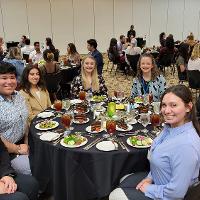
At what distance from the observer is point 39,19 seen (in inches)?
484

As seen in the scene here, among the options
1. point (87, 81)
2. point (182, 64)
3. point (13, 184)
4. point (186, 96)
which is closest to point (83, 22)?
point (182, 64)

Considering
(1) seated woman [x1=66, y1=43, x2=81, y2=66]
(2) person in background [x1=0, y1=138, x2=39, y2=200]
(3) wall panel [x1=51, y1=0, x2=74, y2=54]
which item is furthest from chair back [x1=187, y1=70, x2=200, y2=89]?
(3) wall panel [x1=51, y1=0, x2=74, y2=54]

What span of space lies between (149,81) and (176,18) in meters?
11.7

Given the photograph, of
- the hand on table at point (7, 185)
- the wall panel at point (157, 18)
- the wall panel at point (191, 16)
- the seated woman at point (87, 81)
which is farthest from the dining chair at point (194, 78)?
the wall panel at point (191, 16)

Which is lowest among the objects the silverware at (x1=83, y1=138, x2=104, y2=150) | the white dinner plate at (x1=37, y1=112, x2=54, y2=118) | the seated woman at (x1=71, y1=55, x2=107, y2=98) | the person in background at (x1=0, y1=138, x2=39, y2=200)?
the person in background at (x1=0, y1=138, x2=39, y2=200)

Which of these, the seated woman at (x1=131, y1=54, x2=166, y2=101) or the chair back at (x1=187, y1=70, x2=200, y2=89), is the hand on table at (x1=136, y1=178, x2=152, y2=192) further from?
the chair back at (x1=187, y1=70, x2=200, y2=89)

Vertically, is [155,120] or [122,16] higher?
[122,16]

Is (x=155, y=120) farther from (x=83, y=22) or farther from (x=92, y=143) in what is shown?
(x=83, y=22)

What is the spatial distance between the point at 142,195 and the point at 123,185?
0.22 meters

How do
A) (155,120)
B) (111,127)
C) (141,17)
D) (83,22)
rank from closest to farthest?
(111,127), (155,120), (83,22), (141,17)

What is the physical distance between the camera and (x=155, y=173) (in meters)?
2.11

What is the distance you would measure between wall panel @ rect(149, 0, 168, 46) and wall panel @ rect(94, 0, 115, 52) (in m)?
Answer: 2.22

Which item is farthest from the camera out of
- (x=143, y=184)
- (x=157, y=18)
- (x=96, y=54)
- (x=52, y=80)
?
(x=157, y=18)

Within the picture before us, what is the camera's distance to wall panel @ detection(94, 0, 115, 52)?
12.9 metres
